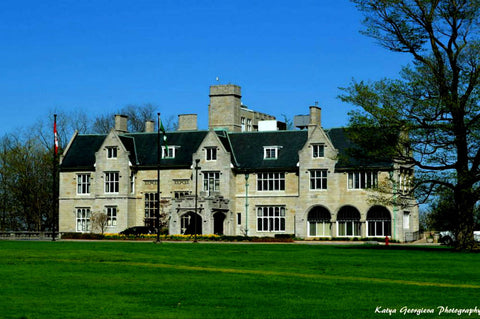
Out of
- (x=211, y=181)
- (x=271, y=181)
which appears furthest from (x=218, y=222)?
(x=271, y=181)

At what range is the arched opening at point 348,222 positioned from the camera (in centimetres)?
7550

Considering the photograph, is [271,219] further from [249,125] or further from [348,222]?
[249,125]

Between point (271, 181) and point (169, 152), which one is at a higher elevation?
point (169, 152)

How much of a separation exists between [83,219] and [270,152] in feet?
63.1

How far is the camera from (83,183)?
85312 millimetres

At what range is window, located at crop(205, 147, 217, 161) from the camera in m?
80.2

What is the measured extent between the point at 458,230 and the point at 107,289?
96.2 feet

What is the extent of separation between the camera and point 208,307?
19984 mm

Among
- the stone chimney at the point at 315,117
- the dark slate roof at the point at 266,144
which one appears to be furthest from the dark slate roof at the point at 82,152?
the stone chimney at the point at 315,117

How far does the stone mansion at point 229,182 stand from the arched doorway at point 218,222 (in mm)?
106

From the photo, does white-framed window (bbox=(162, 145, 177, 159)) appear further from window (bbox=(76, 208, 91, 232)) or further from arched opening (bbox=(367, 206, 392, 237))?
arched opening (bbox=(367, 206, 392, 237))

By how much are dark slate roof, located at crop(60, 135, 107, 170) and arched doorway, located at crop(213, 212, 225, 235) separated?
13.3 meters

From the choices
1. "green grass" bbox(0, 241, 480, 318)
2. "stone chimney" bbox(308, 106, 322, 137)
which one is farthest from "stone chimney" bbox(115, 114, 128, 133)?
"green grass" bbox(0, 241, 480, 318)

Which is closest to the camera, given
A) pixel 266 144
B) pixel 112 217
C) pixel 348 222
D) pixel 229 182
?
pixel 348 222
